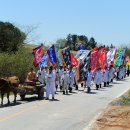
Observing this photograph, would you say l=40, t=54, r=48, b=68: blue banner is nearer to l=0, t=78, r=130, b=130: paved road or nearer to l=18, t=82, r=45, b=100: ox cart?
l=0, t=78, r=130, b=130: paved road

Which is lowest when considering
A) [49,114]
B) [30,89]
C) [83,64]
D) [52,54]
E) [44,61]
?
[49,114]

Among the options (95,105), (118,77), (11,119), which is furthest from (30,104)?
(118,77)

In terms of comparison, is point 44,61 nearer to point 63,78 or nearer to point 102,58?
point 63,78

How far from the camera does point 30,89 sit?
22438 mm

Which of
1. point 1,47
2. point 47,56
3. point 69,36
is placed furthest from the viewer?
point 69,36

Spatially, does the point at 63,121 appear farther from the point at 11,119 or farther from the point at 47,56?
the point at 47,56

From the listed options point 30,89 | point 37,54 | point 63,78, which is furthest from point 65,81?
point 30,89

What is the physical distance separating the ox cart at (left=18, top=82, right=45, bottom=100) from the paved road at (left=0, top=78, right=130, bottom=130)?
15.7 inches

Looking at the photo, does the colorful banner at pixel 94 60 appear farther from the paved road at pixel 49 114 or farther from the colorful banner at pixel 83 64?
the paved road at pixel 49 114

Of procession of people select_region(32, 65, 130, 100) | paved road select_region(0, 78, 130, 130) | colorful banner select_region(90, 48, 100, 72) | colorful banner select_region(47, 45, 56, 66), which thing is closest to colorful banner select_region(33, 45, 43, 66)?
colorful banner select_region(47, 45, 56, 66)

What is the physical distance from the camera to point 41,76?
99.1 ft

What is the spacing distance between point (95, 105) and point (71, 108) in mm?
2390

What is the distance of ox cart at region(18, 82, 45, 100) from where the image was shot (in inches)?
870

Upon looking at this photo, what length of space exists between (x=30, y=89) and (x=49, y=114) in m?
4.78
